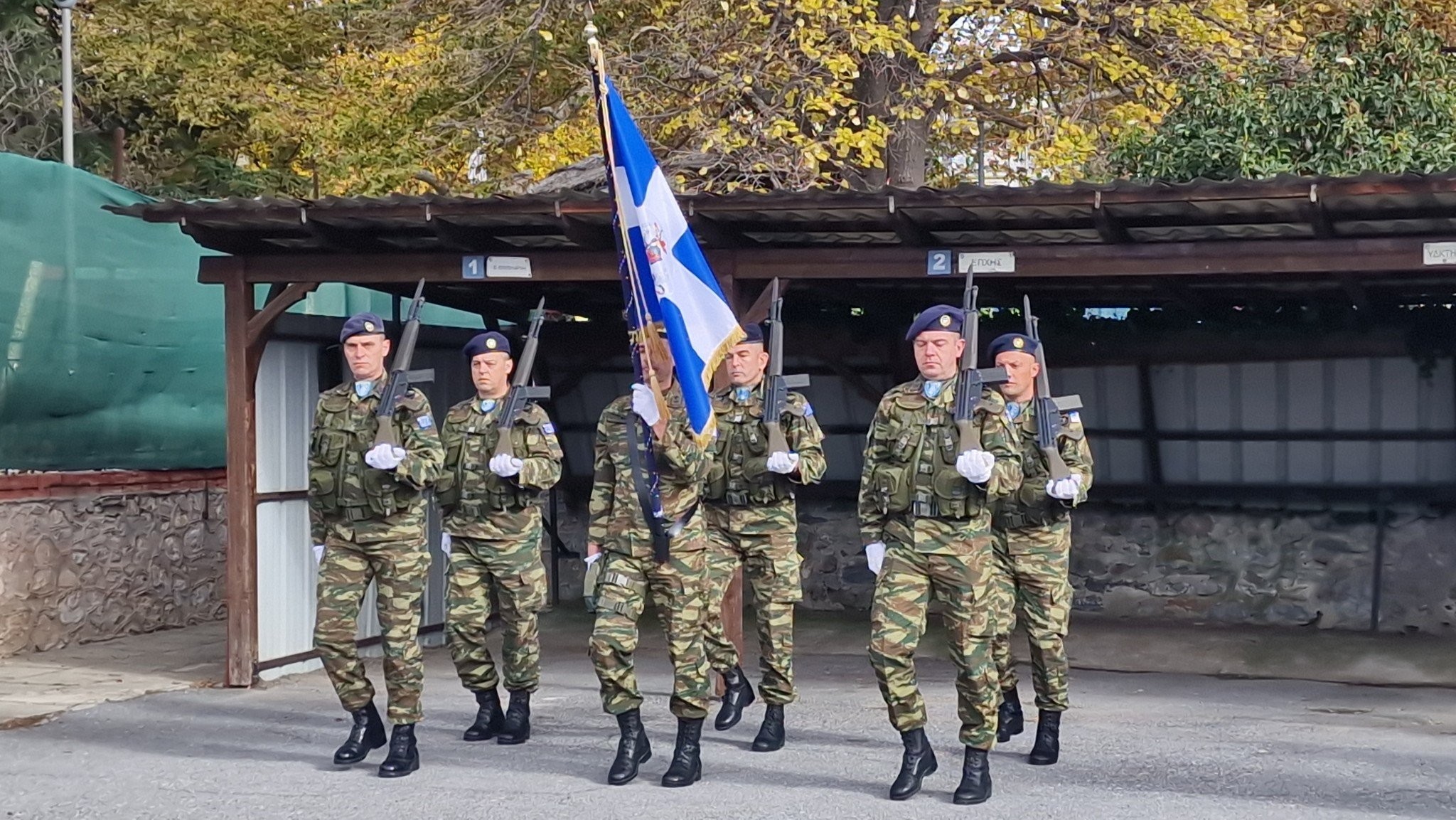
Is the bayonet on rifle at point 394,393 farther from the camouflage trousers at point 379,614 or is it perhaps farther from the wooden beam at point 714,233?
the wooden beam at point 714,233

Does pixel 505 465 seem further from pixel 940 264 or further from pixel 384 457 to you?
pixel 940 264

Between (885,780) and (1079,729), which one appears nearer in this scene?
(885,780)

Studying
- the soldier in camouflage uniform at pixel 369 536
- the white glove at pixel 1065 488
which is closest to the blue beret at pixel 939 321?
the white glove at pixel 1065 488

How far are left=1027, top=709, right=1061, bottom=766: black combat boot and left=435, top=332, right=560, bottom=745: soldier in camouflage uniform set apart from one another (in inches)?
90.3

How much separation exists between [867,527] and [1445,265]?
340 centimetres

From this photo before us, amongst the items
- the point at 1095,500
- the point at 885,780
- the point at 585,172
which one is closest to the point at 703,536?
the point at 885,780

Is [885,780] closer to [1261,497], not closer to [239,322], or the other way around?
[239,322]

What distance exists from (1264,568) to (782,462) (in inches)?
227

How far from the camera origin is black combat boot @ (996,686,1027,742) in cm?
748

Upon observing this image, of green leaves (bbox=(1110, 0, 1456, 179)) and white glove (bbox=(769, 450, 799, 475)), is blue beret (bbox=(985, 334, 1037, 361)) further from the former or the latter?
green leaves (bbox=(1110, 0, 1456, 179))

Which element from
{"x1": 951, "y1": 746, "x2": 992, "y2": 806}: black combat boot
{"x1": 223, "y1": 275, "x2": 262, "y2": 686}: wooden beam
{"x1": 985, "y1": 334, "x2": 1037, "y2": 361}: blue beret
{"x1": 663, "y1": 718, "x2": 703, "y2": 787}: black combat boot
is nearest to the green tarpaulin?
{"x1": 223, "y1": 275, "x2": 262, "y2": 686}: wooden beam

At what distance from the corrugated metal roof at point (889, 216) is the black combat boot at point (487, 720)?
246 centimetres

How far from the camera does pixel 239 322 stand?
9500 millimetres

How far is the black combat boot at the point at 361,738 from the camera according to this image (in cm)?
706
